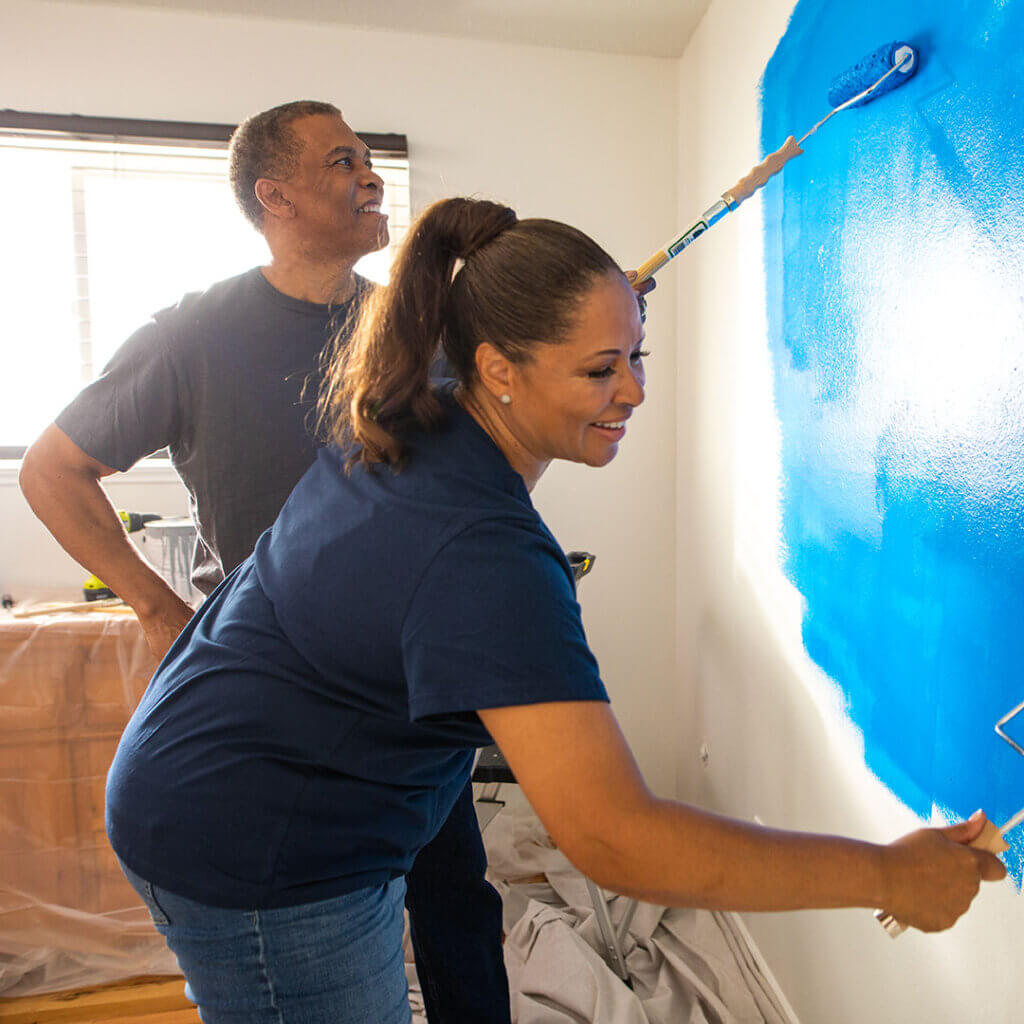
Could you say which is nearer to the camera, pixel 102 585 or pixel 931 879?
pixel 931 879

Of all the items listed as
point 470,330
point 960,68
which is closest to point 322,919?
point 470,330

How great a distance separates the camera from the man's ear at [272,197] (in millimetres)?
1408

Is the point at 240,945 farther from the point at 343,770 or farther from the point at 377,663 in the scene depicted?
the point at 377,663

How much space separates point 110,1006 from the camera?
1847mm

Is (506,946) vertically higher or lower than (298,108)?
lower

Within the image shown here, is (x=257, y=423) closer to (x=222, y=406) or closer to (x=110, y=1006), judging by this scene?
(x=222, y=406)

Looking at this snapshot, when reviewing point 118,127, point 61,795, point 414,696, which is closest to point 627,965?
point 61,795

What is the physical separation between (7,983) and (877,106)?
2.43 metres

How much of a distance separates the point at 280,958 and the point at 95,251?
224cm

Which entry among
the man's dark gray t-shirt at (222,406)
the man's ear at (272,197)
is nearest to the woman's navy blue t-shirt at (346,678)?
the man's dark gray t-shirt at (222,406)

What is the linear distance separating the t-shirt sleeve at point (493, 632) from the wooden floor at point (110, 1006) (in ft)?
5.39

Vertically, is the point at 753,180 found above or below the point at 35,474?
above

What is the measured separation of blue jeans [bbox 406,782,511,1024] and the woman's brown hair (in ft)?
2.60

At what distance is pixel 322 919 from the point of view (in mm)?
775
